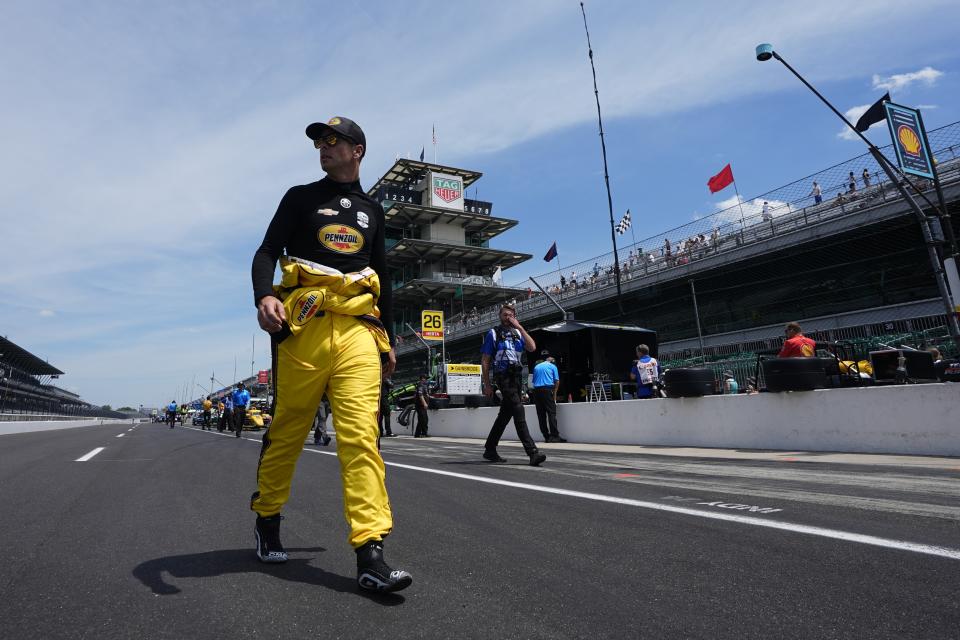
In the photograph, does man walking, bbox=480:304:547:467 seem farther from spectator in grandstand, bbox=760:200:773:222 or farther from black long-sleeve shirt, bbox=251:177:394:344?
spectator in grandstand, bbox=760:200:773:222

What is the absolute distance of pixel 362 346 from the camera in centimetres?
254

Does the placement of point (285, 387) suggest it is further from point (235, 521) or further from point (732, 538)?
point (732, 538)

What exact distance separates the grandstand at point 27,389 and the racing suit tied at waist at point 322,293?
37.7 metres

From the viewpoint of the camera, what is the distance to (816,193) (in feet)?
72.4

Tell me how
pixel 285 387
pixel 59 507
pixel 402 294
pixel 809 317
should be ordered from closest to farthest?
pixel 285 387, pixel 59 507, pixel 809 317, pixel 402 294

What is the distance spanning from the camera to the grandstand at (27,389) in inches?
1731

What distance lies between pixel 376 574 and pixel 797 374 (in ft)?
23.8

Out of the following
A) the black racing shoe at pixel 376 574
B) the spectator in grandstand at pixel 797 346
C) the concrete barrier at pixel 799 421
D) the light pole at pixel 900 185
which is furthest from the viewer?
the light pole at pixel 900 185

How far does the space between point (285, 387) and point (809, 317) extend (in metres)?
24.9

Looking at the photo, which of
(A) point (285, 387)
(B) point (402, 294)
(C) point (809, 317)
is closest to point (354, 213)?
(A) point (285, 387)

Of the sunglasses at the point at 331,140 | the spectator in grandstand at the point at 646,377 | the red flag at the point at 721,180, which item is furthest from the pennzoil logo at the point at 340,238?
the red flag at the point at 721,180

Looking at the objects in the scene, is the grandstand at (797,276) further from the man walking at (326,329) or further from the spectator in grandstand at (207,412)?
the spectator in grandstand at (207,412)

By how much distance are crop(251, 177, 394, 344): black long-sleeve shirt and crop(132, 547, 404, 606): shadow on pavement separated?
1145 mm

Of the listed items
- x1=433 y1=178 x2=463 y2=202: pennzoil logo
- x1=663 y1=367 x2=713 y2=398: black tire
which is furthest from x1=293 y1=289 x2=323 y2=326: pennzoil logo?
x1=433 y1=178 x2=463 y2=202: pennzoil logo
